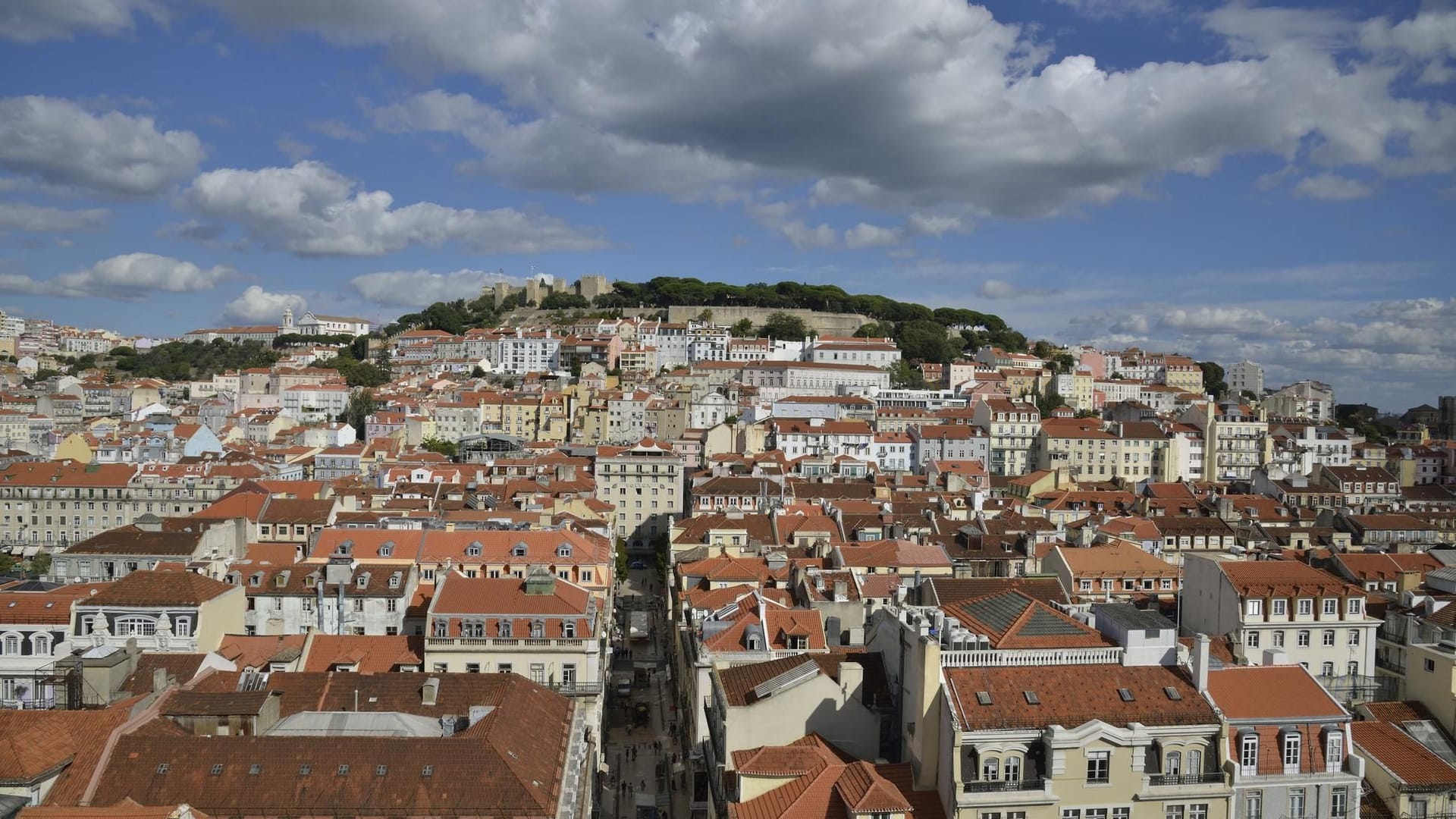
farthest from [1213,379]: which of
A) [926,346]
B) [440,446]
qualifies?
[440,446]

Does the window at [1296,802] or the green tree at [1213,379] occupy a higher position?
the green tree at [1213,379]

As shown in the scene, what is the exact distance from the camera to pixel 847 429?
345ft

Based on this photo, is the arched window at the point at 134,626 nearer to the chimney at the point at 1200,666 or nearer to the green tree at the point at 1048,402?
the chimney at the point at 1200,666

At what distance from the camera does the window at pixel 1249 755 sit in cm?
2252

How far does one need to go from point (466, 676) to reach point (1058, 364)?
147 m

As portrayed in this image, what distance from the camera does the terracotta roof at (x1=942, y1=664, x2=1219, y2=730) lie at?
71.8ft

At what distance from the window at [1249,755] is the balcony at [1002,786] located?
15.1ft

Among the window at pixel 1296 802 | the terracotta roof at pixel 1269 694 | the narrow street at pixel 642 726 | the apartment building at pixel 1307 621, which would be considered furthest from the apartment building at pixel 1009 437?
the window at pixel 1296 802

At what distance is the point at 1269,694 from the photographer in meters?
23.4

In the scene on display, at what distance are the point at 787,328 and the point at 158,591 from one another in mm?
138814

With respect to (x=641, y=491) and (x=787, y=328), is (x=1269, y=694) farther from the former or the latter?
(x=787, y=328)

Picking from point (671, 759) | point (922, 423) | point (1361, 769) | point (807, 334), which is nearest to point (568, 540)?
point (671, 759)

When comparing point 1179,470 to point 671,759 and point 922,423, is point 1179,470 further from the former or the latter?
point 671,759

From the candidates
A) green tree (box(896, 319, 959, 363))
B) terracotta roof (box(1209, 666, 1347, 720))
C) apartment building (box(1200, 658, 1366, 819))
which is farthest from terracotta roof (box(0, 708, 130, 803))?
green tree (box(896, 319, 959, 363))
